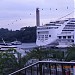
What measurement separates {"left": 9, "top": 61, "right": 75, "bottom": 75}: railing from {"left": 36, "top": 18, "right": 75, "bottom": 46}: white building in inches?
1112

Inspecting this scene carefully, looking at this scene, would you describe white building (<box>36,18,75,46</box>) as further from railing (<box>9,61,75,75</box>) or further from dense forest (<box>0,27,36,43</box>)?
railing (<box>9,61,75,75</box>)

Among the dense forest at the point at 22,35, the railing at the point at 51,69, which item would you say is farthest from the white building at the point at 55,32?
the railing at the point at 51,69

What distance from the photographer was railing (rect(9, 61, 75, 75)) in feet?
9.03

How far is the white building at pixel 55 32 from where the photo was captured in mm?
31859

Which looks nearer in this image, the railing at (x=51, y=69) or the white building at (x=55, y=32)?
the railing at (x=51, y=69)

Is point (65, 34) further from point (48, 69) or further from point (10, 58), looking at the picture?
point (48, 69)

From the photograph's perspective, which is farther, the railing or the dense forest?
the dense forest

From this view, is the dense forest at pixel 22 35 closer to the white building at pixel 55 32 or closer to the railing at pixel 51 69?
the white building at pixel 55 32

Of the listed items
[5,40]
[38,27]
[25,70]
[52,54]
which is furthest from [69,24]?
[25,70]

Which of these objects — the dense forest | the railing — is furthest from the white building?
the railing

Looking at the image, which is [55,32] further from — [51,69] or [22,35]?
[51,69]

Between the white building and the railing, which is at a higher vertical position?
the railing

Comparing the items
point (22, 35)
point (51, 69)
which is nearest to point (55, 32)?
point (22, 35)

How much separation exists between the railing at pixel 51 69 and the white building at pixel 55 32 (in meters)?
28.3
